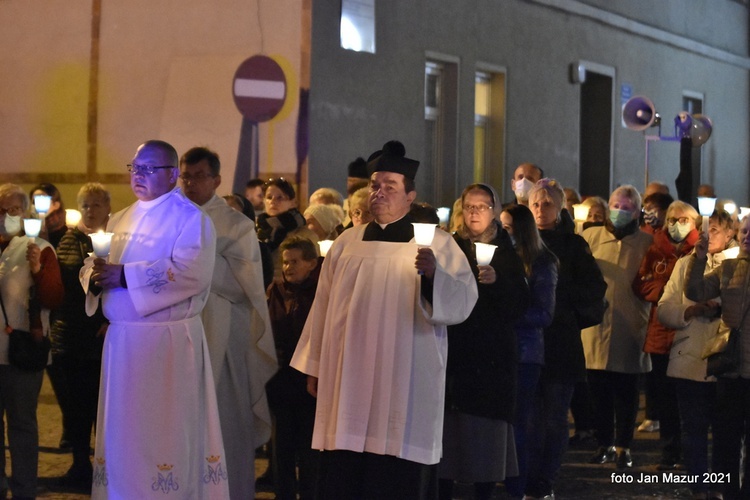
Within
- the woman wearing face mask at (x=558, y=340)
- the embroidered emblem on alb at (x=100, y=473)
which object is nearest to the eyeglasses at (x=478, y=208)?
the woman wearing face mask at (x=558, y=340)

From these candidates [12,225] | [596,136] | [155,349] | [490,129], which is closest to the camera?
[155,349]

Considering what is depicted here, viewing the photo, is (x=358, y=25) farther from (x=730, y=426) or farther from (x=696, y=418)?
(x=730, y=426)

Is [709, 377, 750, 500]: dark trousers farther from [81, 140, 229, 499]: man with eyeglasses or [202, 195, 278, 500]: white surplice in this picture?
[81, 140, 229, 499]: man with eyeglasses

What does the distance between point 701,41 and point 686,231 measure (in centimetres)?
1538

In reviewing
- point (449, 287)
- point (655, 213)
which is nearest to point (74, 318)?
point (449, 287)

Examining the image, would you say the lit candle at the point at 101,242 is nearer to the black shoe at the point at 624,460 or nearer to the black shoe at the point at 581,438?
the black shoe at the point at 624,460

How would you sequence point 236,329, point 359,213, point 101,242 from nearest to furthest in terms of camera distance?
point 101,242 → point 236,329 → point 359,213

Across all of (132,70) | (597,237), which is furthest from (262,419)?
(132,70)

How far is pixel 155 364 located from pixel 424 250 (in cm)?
165

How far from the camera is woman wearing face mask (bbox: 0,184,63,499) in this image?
7816 millimetres

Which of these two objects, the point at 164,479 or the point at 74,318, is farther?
the point at 74,318

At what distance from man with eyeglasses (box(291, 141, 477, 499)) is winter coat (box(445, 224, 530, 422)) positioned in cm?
68

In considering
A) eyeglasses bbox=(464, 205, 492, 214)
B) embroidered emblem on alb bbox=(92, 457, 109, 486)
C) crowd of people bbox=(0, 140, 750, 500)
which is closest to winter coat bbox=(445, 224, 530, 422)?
crowd of people bbox=(0, 140, 750, 500)

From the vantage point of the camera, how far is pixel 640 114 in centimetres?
1574
